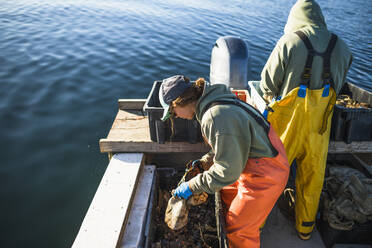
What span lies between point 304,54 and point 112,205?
247 cm

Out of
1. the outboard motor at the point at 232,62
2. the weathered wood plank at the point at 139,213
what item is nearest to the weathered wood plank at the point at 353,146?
the outboard motor at the point at 232,62

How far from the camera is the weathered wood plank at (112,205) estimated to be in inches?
87.3

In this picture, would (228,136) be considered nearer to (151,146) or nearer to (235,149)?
(235,149)

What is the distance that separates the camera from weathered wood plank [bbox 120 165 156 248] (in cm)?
233

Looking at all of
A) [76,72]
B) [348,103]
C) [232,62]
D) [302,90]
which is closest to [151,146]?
[302,90]

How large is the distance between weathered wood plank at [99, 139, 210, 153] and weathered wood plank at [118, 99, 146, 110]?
0.96m

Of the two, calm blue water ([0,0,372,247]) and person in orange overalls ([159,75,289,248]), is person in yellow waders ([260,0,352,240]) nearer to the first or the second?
person in orange overalls ([159,75,289,248])

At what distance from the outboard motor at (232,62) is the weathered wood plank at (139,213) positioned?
2.50 metres

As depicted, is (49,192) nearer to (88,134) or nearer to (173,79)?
(88,134)

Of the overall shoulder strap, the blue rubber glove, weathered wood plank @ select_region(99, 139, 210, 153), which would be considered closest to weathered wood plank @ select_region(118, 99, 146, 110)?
weathered wood plank @ select_region(99, 139, 210, 153)

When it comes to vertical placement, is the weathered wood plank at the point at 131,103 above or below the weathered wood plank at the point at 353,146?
above

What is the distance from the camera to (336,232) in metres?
2.79

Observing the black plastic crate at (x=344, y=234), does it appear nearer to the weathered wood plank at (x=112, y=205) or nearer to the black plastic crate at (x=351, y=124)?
the black plastic crate at (x=351, y=124)

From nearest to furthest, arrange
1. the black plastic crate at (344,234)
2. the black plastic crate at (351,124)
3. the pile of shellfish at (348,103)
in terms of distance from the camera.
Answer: the black plastic crate at (344,234), the black plastic crate at (351,124), the pile of shellfish at (348,103)
